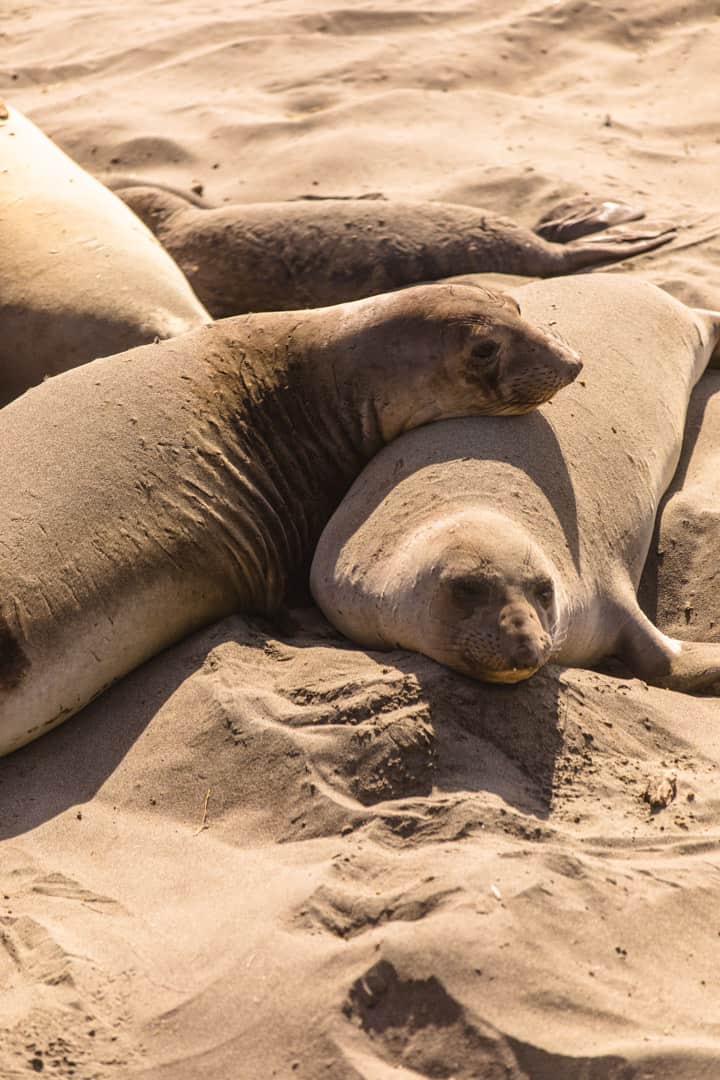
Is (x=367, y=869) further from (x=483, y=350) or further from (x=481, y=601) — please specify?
(x=483, y=350)

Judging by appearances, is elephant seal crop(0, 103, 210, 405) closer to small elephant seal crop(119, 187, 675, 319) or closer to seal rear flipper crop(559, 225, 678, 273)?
small elephant seal crop(119, 187, 675, 319)

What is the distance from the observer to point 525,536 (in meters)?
3.82

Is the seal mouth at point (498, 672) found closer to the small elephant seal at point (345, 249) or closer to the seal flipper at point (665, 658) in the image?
the seal flipper at point (665, 658)

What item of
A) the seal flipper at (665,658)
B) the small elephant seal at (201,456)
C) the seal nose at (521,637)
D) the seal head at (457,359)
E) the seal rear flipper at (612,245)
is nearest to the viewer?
the seal nose at (521,637)

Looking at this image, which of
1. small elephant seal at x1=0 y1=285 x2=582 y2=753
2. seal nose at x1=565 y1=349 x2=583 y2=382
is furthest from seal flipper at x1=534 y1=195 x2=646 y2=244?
seal nose at x1=565 y1=349 x2=583 y2=382

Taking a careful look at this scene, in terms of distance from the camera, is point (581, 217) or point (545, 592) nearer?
point (545, 592)

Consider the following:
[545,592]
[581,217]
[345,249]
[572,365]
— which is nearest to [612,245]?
[581,217]

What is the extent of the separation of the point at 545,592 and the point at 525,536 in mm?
179

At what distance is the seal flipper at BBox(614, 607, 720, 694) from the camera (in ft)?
13.1

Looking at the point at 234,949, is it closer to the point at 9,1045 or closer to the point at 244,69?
the point at 9,1045

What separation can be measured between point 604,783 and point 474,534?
2.26 feet

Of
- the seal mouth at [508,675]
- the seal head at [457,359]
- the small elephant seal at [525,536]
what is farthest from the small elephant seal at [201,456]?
the seal mouth at [508,675]

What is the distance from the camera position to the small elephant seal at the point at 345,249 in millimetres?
6039

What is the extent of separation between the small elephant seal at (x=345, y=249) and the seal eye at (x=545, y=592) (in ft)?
8.28
